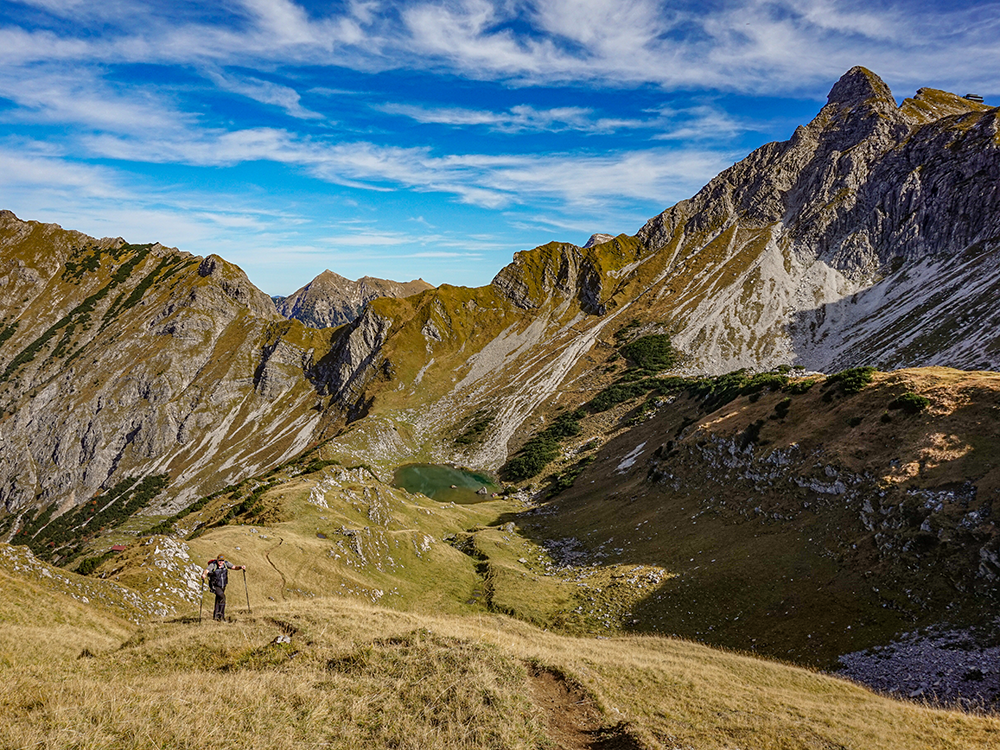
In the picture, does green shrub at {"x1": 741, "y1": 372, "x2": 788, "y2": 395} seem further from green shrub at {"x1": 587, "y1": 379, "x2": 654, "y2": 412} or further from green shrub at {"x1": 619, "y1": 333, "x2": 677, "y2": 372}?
green shrub at {"x1": 619, "y1": 333, "x2": 677, "y2": 372}

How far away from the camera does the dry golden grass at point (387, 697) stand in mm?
11250

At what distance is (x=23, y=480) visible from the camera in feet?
629

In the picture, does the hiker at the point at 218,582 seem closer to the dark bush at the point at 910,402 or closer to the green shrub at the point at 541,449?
the dark bush at the point at 910,402

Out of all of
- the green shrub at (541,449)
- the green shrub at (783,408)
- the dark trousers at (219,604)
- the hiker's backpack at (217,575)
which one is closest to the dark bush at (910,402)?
the green shrub at (783,408)

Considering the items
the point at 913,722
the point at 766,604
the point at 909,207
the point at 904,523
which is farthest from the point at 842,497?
the point at 909,207

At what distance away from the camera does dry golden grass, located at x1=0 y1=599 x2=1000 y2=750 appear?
1125cm

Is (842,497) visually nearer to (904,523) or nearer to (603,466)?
(904,523)

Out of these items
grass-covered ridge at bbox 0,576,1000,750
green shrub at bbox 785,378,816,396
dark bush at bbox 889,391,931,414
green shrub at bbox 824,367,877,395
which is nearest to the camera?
grass-covered ridge at bbox 0,576,1000,750

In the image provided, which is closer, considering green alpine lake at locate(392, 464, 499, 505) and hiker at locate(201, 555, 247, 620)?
hiker at locate(201, 555, 247, 620)

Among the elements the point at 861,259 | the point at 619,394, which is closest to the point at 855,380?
the point at 619,394

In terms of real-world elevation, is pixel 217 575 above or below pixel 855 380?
below

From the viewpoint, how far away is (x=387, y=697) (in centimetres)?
1427

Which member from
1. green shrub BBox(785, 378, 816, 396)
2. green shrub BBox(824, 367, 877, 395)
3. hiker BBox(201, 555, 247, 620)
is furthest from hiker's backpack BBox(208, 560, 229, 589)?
green shrub BBox(785, 378, 816, 396)

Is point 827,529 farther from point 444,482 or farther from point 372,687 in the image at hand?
point 444,482
